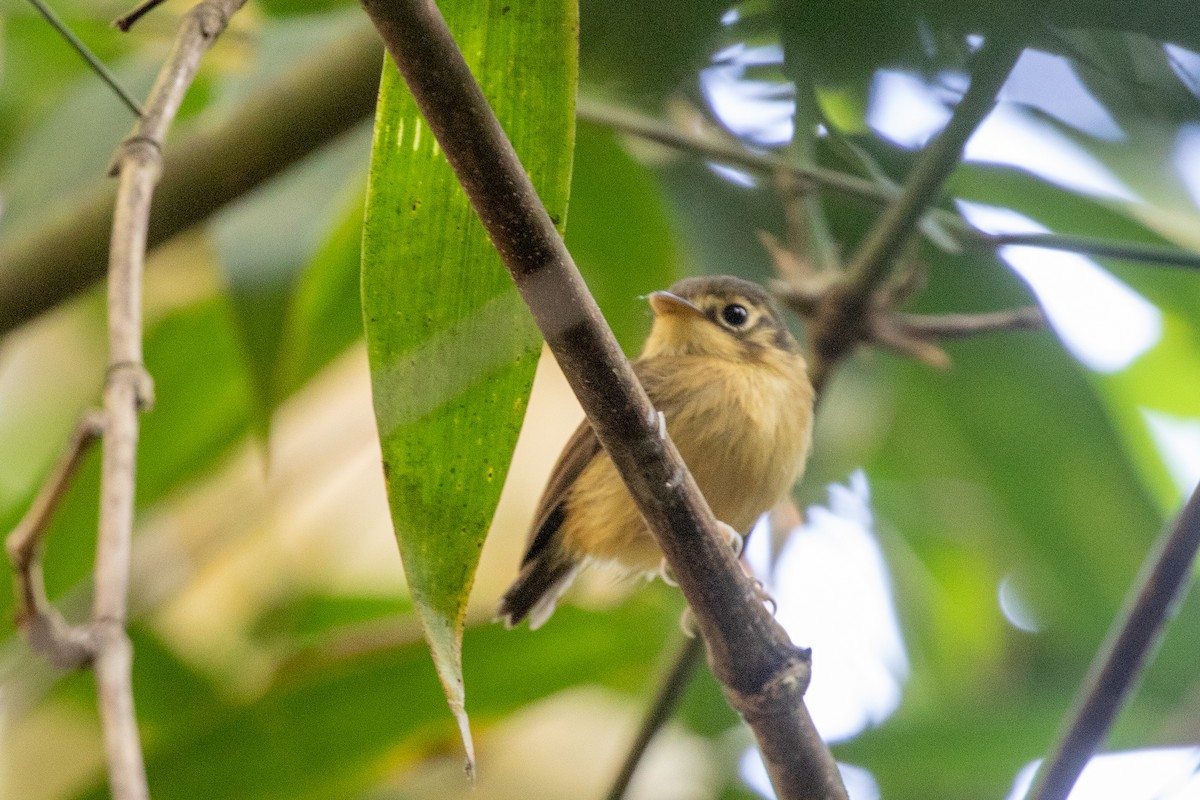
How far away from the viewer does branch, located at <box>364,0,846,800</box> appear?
A: 106 centimetres

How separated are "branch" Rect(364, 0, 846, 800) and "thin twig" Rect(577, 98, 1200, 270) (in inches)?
33.4

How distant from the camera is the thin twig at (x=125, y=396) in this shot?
1.03m

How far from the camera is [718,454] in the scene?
2.74 meters

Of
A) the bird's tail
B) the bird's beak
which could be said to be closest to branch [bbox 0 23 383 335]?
the bird's beak

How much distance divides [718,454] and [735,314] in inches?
19.0

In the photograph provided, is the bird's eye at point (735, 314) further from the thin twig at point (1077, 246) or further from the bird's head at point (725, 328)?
the thin twig at point (1077, 246)

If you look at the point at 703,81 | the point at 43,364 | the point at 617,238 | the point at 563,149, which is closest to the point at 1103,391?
the point at 617,238

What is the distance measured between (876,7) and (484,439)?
2.08 feet

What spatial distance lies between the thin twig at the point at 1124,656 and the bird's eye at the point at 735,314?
1.50 metres

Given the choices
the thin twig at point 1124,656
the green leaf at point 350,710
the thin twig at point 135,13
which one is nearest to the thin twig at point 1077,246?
the thin twig at point 1124,656

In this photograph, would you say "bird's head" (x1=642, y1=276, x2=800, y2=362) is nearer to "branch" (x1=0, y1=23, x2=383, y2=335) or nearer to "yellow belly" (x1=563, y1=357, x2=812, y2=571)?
"yellow belly" (x1=563, y1=357, x2=812, y2=571)

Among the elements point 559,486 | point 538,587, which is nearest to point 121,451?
point 559,486

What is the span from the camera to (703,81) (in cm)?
179

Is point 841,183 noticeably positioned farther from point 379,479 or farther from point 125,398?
point 379,479
